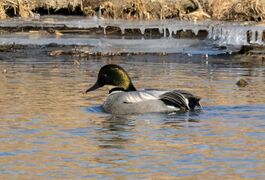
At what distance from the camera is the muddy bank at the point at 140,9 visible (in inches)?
1185

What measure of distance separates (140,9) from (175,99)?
18.5 m

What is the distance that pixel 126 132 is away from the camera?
11.1m

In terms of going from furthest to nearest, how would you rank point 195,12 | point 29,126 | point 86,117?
point 195,12 → point 86,117 → point 29,126

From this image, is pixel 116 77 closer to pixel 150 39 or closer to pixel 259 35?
pixel 259 35

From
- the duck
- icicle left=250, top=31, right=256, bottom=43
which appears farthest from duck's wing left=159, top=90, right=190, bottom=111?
icicle left=250, top=31, right=256, bottom=43

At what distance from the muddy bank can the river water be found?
1225cm

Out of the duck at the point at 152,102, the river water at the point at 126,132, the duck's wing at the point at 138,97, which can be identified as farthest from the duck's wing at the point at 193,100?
the duck's wing at the point at 138,97

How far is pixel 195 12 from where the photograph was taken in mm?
30531

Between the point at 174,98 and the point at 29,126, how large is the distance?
6.79ft

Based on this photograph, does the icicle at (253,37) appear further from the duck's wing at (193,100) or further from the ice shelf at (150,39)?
the duck's wing at (193,100)

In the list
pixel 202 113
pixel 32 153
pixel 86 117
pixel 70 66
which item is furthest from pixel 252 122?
pixel 70 66

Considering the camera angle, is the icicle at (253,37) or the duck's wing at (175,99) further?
the icicle at (253,37)

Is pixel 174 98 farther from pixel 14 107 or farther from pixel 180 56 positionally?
pixel 180 56

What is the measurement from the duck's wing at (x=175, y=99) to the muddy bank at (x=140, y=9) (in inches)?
686
